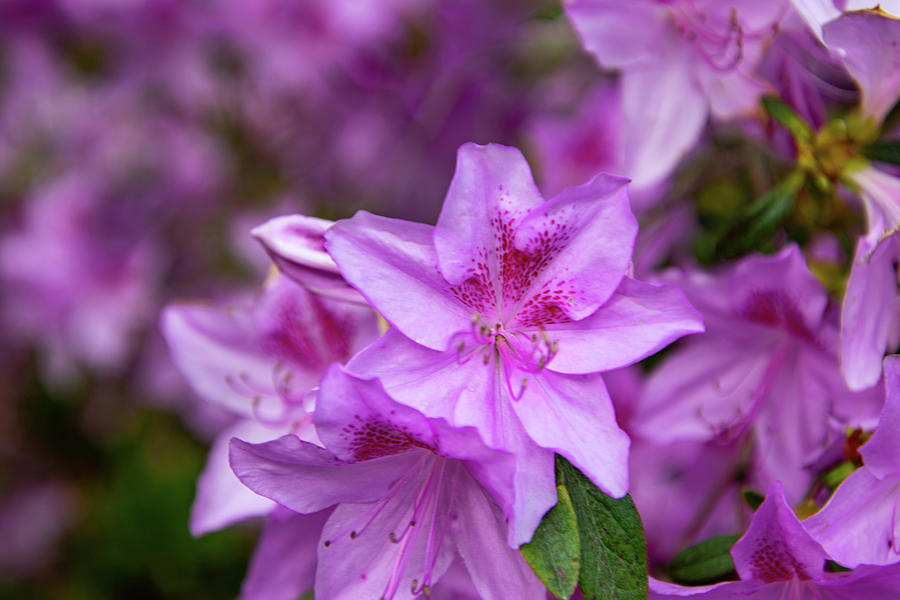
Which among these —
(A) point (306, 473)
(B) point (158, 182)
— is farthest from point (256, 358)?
(B) point (158, 182)

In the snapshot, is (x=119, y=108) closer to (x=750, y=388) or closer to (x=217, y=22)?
(x=217, y=22)

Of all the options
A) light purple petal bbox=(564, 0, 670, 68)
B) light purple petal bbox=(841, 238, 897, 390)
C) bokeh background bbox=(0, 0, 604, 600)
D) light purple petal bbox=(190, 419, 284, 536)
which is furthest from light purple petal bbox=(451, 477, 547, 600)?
bokeh background bbox=(0, 0, 604, 600)

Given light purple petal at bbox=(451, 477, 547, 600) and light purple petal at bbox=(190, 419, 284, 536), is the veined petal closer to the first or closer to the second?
light purple petal at bbox=(451, 477, 547, 600)

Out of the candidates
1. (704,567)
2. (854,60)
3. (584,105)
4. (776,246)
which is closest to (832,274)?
(776,246)

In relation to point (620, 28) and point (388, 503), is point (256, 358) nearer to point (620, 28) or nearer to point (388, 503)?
point (388, 503)

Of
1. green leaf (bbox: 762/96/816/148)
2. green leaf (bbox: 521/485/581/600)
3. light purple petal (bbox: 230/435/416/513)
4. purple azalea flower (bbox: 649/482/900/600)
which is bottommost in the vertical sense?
purple azalea flower (bbox: 649/482/900/600)

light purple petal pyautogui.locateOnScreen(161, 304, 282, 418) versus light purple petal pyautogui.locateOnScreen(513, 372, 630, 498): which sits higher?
light purple petal pyautogui.locateOnScreen(513, 372, 630, 498)
